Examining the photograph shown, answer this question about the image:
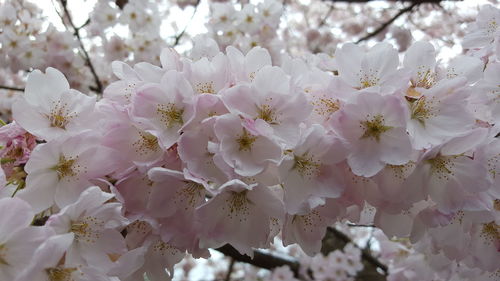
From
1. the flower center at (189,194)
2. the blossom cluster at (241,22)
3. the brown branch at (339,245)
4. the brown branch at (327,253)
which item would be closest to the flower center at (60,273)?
the flower center at (189,194)

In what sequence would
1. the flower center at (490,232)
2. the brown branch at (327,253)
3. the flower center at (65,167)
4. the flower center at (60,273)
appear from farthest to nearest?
the brown branch at (327,253) → the flower center at (490,232) → the flower center at (65,167) → the flower center at (60,273)

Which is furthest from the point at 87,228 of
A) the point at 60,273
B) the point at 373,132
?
the point at 373,132

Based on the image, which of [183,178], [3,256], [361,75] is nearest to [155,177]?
[183,178]

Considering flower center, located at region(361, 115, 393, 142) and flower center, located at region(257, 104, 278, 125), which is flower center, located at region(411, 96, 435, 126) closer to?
flower center, located at region(361, 115, 393, 142)

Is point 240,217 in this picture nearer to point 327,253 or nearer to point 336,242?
point 327,253

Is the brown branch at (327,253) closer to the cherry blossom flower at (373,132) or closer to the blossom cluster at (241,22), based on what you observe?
the blossom cluster at (241,22)

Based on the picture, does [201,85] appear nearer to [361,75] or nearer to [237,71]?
[237,71]

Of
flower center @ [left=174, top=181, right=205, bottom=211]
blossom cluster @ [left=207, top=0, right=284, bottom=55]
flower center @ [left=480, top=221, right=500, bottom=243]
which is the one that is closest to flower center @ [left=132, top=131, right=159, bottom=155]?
flower center @ [left=174, top=181, right=205, bottom=211]
